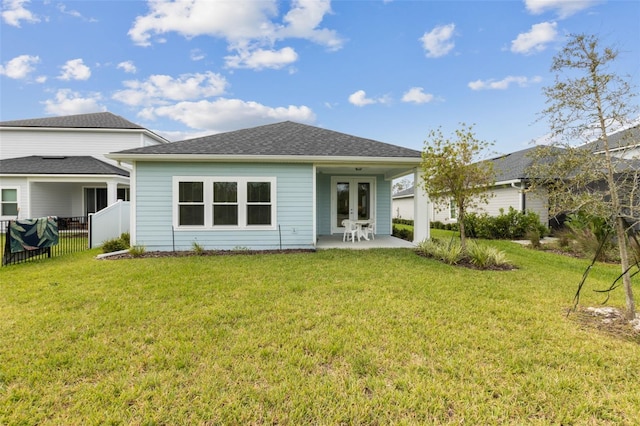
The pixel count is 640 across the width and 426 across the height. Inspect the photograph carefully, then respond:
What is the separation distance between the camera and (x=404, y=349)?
10.8 ft

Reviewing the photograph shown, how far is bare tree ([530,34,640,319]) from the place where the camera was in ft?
13.5

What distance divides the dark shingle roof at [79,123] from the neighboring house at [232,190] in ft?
37.1

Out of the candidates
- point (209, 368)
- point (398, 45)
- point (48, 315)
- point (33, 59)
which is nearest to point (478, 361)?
point (209, 368)

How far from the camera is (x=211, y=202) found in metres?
9.45

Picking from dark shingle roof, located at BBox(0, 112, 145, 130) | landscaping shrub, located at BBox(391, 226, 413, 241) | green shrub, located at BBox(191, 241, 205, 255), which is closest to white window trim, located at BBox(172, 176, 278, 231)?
green shrub, located at BBox(191, 241, 205, 255)

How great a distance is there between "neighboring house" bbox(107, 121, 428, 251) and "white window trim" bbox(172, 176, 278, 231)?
0.09ft

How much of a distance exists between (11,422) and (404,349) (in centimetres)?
336

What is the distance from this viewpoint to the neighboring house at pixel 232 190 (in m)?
9.27

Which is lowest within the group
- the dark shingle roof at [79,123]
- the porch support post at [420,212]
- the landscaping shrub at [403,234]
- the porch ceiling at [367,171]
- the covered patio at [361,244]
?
the covered patio at [361,244]

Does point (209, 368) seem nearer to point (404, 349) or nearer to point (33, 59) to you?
point (404, 349)

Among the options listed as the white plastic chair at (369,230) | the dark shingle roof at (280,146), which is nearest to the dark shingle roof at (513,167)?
the white plastic chair at (369,230)

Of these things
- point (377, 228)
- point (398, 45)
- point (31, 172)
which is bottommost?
point (377, 228)

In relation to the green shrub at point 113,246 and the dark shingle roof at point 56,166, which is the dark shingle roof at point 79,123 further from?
the green shrub at point 113,246

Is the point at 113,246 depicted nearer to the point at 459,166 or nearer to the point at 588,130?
the point at 459,166
